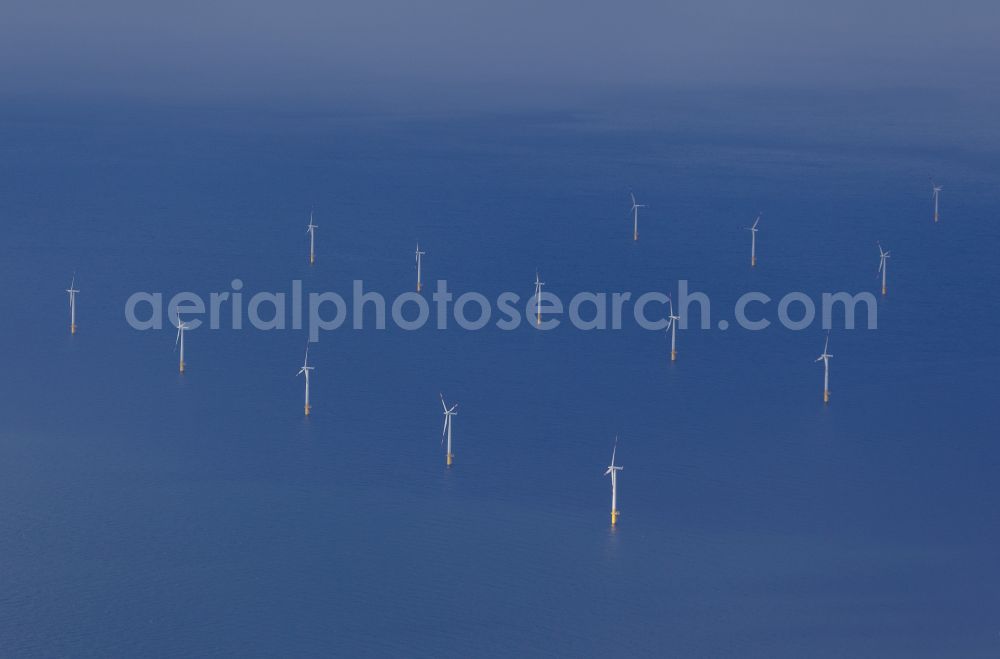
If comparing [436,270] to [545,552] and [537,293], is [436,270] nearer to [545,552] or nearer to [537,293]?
[537,293]

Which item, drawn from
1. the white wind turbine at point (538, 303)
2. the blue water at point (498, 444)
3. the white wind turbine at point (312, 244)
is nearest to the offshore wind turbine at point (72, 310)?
the blue water at point (498, 444)

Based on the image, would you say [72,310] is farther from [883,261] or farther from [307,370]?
[883,261]

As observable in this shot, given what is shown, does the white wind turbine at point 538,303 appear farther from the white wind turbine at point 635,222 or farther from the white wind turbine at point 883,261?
the white wind turbine at point 883,261

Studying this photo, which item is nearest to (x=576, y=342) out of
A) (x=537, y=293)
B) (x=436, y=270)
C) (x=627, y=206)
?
(x=537, y=293)

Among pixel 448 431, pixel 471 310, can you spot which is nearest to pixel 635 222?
pixel 471 310

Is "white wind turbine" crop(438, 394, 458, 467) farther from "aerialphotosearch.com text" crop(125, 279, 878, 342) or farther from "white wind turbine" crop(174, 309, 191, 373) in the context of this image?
"aerialphotosearch.com text" crop(125, 279, 878, 342)
